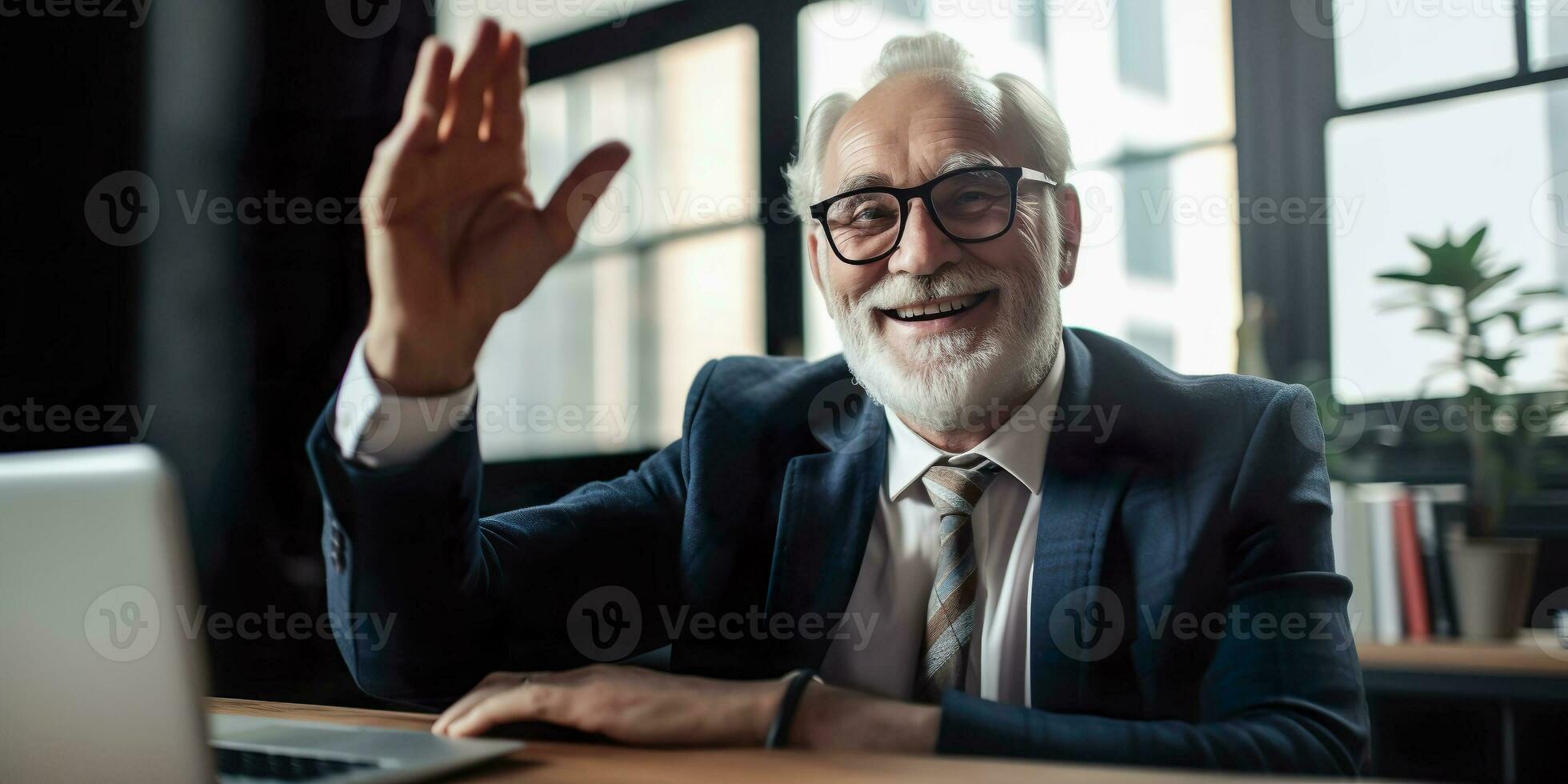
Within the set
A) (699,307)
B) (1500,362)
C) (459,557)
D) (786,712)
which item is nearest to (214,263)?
(699,307)

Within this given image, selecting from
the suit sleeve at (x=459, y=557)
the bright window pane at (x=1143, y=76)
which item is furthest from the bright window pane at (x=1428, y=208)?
the suit sleeve at (x=459, y=557)

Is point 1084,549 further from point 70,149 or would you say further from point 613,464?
point 70,149

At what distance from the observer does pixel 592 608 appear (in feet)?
5.80

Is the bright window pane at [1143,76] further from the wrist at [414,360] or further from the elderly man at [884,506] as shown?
the wrist at [414,360]

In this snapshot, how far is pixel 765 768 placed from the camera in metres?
0.70

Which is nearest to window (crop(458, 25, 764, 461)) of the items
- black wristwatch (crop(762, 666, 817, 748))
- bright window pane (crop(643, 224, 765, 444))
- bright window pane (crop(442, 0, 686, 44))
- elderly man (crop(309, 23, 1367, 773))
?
bright window pane (crop(643, 224, 765, 444))

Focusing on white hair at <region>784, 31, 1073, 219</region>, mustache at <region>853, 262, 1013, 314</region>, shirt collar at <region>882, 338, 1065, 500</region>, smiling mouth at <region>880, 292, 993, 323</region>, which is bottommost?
shirt collar at <region>882, 338, 1065, 500</region>

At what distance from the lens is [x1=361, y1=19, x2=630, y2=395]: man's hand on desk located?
1019 millimetres

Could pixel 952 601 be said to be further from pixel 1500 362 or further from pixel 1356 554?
pixel 1500 362

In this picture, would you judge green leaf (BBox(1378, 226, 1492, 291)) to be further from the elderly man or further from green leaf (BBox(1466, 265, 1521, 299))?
the elderly man

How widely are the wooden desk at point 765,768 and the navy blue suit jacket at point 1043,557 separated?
0.61 feet

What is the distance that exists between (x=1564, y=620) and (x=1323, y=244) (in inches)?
29.1

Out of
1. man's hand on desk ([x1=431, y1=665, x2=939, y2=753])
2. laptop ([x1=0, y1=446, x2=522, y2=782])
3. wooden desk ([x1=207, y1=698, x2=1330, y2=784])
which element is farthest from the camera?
man's hand on desk ([x1=431, y1=665, x2=939, y2=753])

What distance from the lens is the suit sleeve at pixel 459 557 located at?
1124mm
